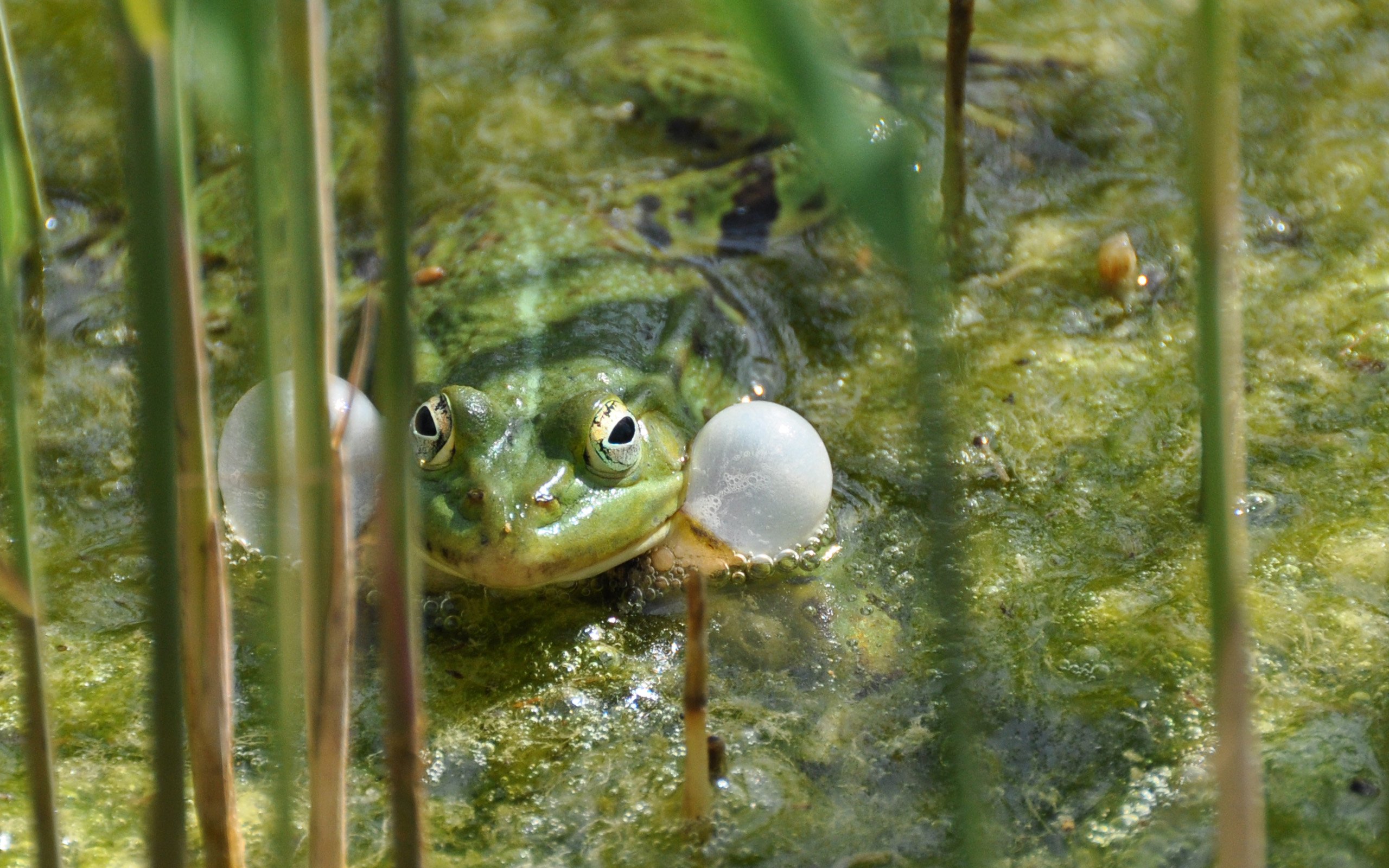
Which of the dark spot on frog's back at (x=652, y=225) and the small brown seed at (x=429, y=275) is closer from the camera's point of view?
the small brown seed at (x=429, y=275)

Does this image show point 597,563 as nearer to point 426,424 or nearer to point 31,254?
point 426,424

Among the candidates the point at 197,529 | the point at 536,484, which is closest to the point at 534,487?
the point at 536,484

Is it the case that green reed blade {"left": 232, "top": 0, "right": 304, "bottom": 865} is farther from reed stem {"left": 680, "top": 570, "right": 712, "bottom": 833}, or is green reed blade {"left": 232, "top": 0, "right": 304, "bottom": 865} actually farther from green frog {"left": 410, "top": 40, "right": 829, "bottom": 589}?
green frog {"left": 410, "top": 40, "right": 829, "bottom": 589}

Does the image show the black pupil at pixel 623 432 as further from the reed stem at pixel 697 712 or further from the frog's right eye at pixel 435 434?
the reed stem at pixel 697 712

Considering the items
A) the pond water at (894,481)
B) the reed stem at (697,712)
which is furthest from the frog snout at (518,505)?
the reed stem at (697,712)

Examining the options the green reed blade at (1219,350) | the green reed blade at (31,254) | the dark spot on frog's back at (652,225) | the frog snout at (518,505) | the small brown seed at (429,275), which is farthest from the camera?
the dark spot on frog's back at (652,225)

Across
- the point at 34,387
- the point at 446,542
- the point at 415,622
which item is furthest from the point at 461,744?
the point at 34,387

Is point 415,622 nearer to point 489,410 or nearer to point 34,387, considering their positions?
point 489,410
